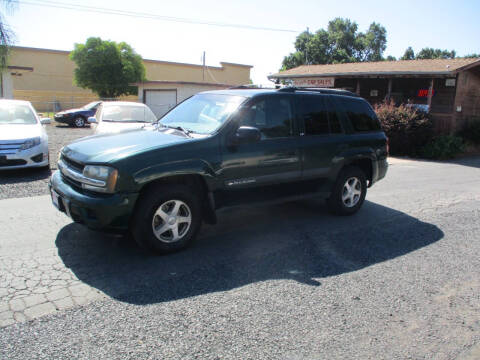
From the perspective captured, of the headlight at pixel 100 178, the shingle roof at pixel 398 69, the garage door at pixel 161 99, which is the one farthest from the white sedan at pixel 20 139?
the shingle roof at pixel 398 69

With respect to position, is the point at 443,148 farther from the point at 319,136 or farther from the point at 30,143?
the point at 30,143

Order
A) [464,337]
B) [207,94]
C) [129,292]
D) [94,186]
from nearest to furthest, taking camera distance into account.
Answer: [464,337] → [129,292] → [94,186] → [207,94]

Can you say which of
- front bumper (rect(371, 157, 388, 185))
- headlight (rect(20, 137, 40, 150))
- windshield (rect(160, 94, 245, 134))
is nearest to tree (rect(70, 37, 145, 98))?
headlight (rect(20, 137, 40, 150))

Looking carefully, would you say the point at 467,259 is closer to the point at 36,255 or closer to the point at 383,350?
the point at 383,350

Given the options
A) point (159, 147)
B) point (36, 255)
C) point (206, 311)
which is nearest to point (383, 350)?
point (206, 311)

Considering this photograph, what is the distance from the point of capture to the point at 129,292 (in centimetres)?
365

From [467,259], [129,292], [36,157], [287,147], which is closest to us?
[129,292]

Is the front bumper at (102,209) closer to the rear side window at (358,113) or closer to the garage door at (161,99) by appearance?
the rear side window at (358,113)

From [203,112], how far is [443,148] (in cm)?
1273

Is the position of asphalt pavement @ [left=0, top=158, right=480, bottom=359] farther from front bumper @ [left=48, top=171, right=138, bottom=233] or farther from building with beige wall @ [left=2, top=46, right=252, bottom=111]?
building with beige wall @ [left=2, top=46, right=252, bottom=111]

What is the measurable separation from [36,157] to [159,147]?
209 inches

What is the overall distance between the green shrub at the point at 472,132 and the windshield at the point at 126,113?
13.6 meters

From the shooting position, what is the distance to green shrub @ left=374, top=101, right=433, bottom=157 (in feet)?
49.7

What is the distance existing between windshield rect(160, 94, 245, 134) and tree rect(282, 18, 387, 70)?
43.8 meters
